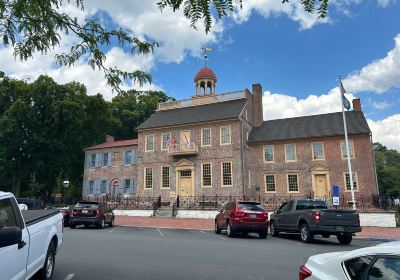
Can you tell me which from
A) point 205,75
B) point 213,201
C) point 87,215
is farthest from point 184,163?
point 87,215

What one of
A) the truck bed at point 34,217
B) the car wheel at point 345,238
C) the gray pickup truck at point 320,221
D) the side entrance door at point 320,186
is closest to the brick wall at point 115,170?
the side entrance door at point 320,186

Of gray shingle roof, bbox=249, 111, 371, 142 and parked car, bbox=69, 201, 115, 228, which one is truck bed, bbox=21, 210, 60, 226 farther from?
gray shingle roof, bbox=249, 111, 371, 142

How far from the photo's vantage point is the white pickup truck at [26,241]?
424 cm

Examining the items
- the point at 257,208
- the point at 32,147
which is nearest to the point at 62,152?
the point at 32,147

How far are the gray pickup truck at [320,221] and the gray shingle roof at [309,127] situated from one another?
19.9m

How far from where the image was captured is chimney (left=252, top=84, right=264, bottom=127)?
136ft

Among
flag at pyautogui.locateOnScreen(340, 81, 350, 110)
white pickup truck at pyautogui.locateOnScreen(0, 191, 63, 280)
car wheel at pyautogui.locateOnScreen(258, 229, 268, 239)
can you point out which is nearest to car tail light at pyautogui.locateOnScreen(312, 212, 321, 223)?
car wheel at pyautogui.locateOnScreen(258, 229, 268, 239)

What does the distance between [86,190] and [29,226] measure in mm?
41795

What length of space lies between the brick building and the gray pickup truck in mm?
18479

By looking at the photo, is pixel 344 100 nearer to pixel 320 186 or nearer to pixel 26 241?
pixel 320 186

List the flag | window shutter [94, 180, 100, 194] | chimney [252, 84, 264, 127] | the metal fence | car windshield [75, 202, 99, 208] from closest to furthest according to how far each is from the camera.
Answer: car windshield [75, 202, 99, 208] → the flag → the metal fence → chimney [252, 84, 264, 127] → window shutter [94, 180, 100, 194]

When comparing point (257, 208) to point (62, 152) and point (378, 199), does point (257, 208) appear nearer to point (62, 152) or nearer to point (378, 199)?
point (378, 199)

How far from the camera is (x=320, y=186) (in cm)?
3453

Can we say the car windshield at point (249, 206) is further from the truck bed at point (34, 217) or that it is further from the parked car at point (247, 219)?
the truck bed at point (34, 217)
